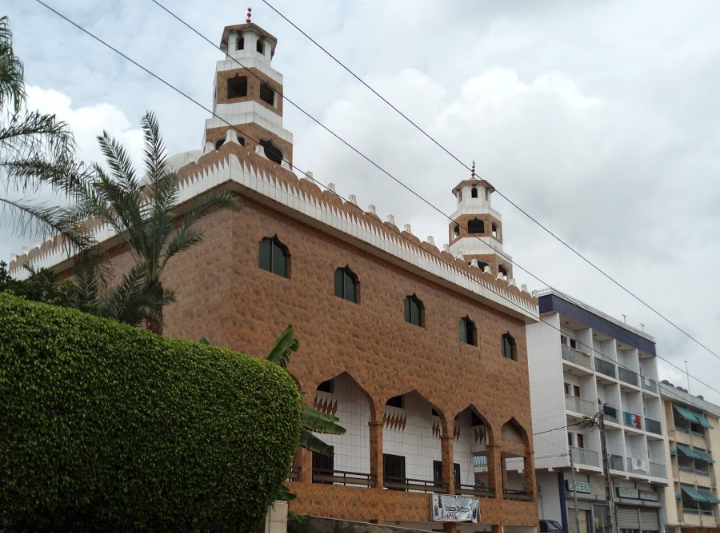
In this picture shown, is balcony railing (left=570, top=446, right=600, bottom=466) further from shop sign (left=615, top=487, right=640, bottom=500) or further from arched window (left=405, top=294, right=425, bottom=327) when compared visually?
arched window (left=405, top=294, right=425, bottom=327)

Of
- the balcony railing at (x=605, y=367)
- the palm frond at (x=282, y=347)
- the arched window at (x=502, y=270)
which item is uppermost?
the arched window at (x=502, y=270)

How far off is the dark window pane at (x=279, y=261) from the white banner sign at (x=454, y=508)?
8400 millimetres

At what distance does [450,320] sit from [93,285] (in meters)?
12.8

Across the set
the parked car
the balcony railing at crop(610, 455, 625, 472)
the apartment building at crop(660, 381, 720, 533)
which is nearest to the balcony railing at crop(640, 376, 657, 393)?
the apartment building at crop(660, 381, 720, 533)

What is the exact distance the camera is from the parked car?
33781 mm

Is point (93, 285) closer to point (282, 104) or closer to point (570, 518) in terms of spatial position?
point (282, 104)

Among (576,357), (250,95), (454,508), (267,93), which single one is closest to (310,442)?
(454,508)

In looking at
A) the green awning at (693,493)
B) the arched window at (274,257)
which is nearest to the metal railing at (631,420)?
the green awning at (693,493)

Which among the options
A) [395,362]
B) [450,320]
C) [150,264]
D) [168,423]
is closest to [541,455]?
[450,320]

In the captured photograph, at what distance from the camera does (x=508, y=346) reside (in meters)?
29.6

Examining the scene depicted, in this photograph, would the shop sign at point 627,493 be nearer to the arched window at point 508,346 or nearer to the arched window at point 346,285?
the arched window at point 508,346

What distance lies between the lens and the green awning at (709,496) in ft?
157

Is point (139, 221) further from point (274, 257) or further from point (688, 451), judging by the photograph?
point (688, 451)

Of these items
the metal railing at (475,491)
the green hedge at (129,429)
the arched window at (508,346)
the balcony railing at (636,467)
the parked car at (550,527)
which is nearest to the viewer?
the green hedge at (129,429)
